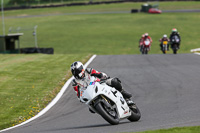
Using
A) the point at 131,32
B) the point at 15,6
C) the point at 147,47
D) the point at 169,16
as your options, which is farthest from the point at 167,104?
the point at 15,6

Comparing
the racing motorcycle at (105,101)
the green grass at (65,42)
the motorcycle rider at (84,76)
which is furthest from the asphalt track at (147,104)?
the green grass at (65,42)

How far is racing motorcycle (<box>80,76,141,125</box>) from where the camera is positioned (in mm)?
7676

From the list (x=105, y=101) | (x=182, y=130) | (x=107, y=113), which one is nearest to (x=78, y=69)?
(x=105, y=101)

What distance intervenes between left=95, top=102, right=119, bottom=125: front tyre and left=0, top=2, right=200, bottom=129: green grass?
116 inches

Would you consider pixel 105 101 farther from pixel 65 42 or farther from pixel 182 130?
pixel 65 42

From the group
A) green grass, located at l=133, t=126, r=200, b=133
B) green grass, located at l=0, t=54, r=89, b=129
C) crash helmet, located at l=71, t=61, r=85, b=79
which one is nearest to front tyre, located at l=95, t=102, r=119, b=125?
crash helmet, located at l=71, t=61, r=85, b=79

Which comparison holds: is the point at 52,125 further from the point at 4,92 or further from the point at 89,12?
the point at 89,12

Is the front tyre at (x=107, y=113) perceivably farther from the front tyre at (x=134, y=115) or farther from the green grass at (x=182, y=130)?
the green grass at (x=182, y=130)

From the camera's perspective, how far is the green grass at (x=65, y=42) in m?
12.4

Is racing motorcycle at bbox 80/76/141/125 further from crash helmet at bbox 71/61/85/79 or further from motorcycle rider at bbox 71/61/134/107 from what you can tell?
crash helmet at bbox 71/61/85/79

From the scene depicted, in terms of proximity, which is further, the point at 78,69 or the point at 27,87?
the point at 27,87

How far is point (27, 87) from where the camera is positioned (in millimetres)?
13781

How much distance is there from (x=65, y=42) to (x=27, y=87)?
31.2 meters

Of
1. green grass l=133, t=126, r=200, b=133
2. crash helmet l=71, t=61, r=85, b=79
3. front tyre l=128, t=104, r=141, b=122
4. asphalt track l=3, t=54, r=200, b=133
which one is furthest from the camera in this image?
front tyre l=128, t=104, r=141, b=122
